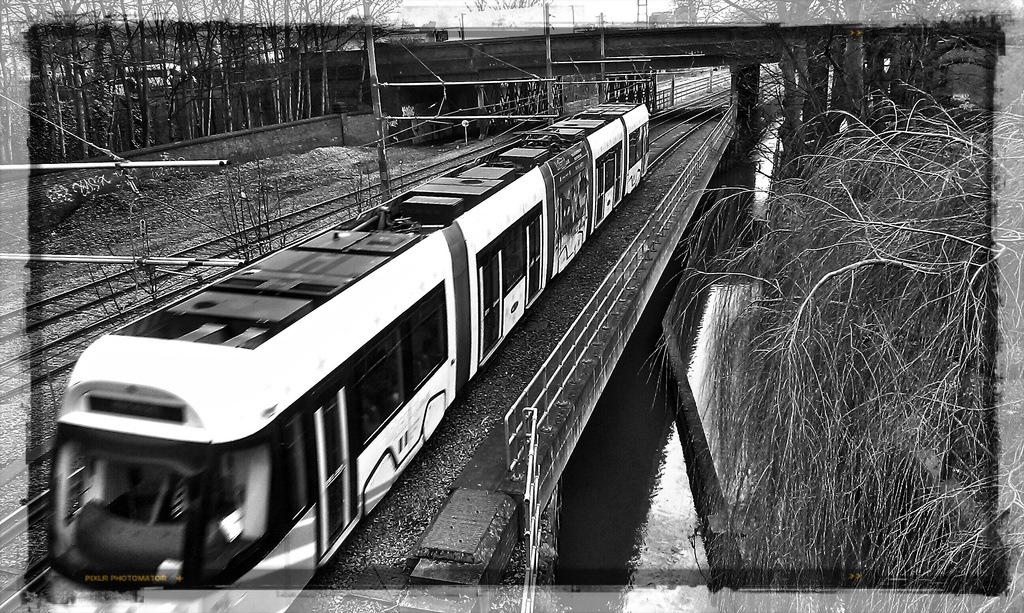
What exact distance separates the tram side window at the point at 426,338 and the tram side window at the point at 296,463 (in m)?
2.15

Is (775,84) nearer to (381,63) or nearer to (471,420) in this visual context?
(471,420)

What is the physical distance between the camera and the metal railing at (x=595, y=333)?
9.35 meters

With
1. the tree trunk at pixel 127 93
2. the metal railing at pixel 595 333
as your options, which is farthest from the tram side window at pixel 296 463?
the tree trunk at pixel 127 93

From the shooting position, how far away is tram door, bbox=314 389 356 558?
6441 millimetres

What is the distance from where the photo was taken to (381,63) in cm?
3659

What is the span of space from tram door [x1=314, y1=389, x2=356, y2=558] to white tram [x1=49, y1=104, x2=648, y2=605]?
2 cm

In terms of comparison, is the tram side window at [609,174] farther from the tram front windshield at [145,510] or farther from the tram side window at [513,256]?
the tram front windshield at [145,510]

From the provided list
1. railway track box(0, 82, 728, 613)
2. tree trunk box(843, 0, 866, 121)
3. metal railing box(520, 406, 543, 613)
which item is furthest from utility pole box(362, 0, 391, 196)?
tree trunk box(843, 0, 866, 121)

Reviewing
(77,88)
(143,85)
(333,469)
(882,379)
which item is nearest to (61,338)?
(333,469)

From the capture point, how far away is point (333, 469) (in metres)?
6.62

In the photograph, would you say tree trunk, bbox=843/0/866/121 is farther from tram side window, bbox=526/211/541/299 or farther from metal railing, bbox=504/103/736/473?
tram side window, bbox=526/211/541/299

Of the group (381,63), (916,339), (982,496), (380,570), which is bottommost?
(380,570)

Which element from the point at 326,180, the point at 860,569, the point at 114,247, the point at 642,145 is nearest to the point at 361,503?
the point at 860,569

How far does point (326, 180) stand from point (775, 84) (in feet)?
58.9
